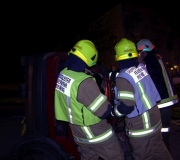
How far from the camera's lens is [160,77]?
3793 millimetres

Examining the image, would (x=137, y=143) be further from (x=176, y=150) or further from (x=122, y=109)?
(x=176, y=150)

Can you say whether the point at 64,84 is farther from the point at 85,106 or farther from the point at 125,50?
the point at 125,50

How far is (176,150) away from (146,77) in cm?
256

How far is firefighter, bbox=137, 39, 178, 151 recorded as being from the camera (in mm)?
3773

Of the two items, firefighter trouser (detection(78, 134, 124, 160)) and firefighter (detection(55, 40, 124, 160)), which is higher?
firefighter (detection(55, 40, 124, 160))

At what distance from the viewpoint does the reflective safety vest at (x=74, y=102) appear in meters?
2.79

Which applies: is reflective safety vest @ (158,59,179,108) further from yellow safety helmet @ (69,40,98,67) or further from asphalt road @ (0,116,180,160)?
yellow safety helmet @ (69,40,98,67)

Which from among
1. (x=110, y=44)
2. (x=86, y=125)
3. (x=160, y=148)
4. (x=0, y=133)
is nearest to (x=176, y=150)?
(x=160, y=148)

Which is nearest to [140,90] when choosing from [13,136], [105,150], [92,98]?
[92,98]

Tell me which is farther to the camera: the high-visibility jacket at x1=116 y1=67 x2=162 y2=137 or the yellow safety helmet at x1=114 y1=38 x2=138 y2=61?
the yellow safety helmet at x1=114 y1=38 x2=138 y2=61

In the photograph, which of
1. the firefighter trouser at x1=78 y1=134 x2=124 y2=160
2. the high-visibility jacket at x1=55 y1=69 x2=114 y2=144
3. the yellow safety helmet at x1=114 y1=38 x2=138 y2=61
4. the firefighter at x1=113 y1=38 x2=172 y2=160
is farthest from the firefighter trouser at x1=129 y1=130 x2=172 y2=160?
the yellow safety helmet at x1=114 y1=38 x2=138 y2=61

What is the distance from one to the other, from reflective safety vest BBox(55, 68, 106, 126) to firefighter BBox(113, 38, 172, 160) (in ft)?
1.09

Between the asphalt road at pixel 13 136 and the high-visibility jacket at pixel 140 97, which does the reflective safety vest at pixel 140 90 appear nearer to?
the high-visibility jacket at pixel 140 97

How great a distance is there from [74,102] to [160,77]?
4.83 feet
